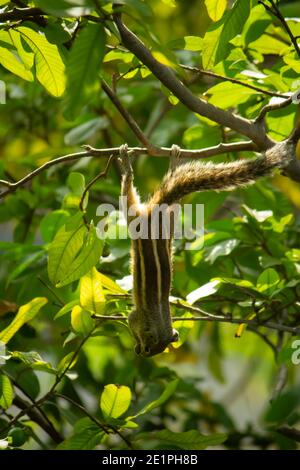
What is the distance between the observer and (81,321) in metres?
1.47

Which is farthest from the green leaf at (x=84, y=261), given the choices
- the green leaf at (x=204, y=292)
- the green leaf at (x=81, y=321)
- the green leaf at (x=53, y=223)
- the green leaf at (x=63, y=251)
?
the green leaf at (x=53, y=223)

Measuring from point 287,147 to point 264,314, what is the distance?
621 millimetres

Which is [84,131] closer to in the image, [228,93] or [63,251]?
[228,93]

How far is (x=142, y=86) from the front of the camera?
2490 mm

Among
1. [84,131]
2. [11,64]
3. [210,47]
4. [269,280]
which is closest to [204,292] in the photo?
[269,280]

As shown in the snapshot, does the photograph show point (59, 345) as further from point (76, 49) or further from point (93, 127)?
point (76, 49)

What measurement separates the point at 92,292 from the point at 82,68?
574mm

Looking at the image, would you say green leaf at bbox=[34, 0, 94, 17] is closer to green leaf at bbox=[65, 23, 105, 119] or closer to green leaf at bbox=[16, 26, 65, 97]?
green leaf at bbox=[65, 23, 105, 119]

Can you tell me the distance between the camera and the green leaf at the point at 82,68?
96 cm

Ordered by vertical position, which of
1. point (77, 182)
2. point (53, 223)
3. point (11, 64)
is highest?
point (11, 64)

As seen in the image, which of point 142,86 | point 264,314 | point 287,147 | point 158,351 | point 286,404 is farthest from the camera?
point 142,86

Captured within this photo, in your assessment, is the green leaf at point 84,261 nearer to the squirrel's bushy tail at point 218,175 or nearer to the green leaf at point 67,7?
the squirrel's bushy tail at point 218,175

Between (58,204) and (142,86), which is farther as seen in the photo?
(142,86)
